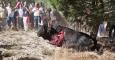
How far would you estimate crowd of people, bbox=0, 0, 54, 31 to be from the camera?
20.3 meters

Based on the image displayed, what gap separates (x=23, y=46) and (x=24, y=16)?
20.6ft

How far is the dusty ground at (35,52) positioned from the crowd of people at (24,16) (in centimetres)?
385

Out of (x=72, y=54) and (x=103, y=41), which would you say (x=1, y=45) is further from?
(x=103, y=41)

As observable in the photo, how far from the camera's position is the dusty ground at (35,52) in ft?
42.5

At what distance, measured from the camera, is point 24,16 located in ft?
68.4

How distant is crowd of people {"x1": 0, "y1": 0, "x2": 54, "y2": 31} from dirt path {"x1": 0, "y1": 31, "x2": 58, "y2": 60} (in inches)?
82.2

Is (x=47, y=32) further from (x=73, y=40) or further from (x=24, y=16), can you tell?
(x=24, y=16)

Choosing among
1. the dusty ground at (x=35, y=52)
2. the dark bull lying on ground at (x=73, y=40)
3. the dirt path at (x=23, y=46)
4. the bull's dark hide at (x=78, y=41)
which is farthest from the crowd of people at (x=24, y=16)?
the bull's dark hide at (x=78, y=41)

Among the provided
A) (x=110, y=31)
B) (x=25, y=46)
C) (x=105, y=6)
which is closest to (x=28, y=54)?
(x=25, y=46)

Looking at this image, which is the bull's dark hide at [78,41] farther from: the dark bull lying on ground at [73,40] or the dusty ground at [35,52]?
the dusty ground at [35,52]

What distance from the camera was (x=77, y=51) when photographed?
1463 cm

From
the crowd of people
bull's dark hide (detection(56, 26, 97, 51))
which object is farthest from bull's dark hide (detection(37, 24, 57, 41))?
the crowd of people

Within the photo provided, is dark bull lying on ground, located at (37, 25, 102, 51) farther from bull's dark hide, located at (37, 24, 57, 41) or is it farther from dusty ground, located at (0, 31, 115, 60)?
dusty ground, located at (0, 31, 115, 60)

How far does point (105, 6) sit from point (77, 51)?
219 centimetres
